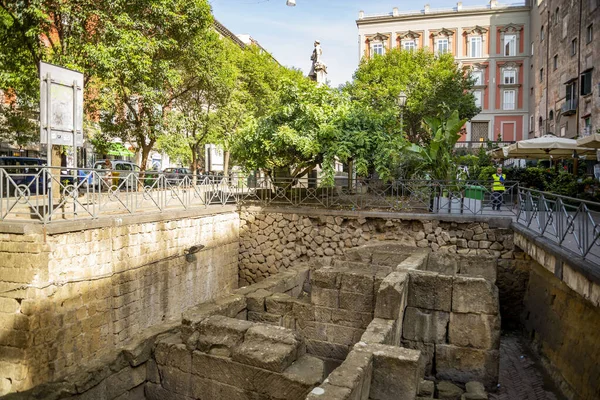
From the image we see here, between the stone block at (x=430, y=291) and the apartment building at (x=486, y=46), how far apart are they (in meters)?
38.1

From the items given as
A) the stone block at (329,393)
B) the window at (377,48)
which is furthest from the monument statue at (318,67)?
the window at (377,48)

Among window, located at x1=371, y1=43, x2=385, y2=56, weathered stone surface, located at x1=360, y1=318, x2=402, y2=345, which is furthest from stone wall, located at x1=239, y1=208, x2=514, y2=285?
window, located at x1=371, y1=43, x2=385, y2=56

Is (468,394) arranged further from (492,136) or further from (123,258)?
(492,136)

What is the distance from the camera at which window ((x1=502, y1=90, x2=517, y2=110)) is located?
41.6 m

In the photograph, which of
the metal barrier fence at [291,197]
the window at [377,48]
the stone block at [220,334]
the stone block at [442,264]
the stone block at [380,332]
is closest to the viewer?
the stone block at [220,334]

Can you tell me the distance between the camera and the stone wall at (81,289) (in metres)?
7.20

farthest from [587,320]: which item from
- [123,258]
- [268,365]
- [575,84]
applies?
[575,84]

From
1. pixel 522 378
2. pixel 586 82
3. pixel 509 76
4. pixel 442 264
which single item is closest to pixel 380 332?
pixel 442 264

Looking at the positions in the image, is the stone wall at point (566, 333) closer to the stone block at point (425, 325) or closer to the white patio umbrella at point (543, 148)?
the stone block at point (425, 325)

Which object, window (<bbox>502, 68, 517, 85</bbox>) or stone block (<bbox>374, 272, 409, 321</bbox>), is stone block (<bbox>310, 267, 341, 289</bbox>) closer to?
stone block (<bbox>374, 272, 409, 321</bbox>)

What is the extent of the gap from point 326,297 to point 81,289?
4.58m

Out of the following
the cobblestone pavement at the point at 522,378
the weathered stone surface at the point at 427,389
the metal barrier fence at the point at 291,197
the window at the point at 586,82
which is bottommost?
the cobblestone pavement at the point at 522,378

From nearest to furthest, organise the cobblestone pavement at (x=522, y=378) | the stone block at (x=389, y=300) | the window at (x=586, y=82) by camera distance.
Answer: the stone block at (x=389, y=300) → the cobblestone pavement at (x=522, y=378) → the window at (x=586, y=82)

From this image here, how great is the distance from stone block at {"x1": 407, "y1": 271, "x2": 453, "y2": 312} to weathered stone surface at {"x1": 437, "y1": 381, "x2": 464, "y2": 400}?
1169mm
